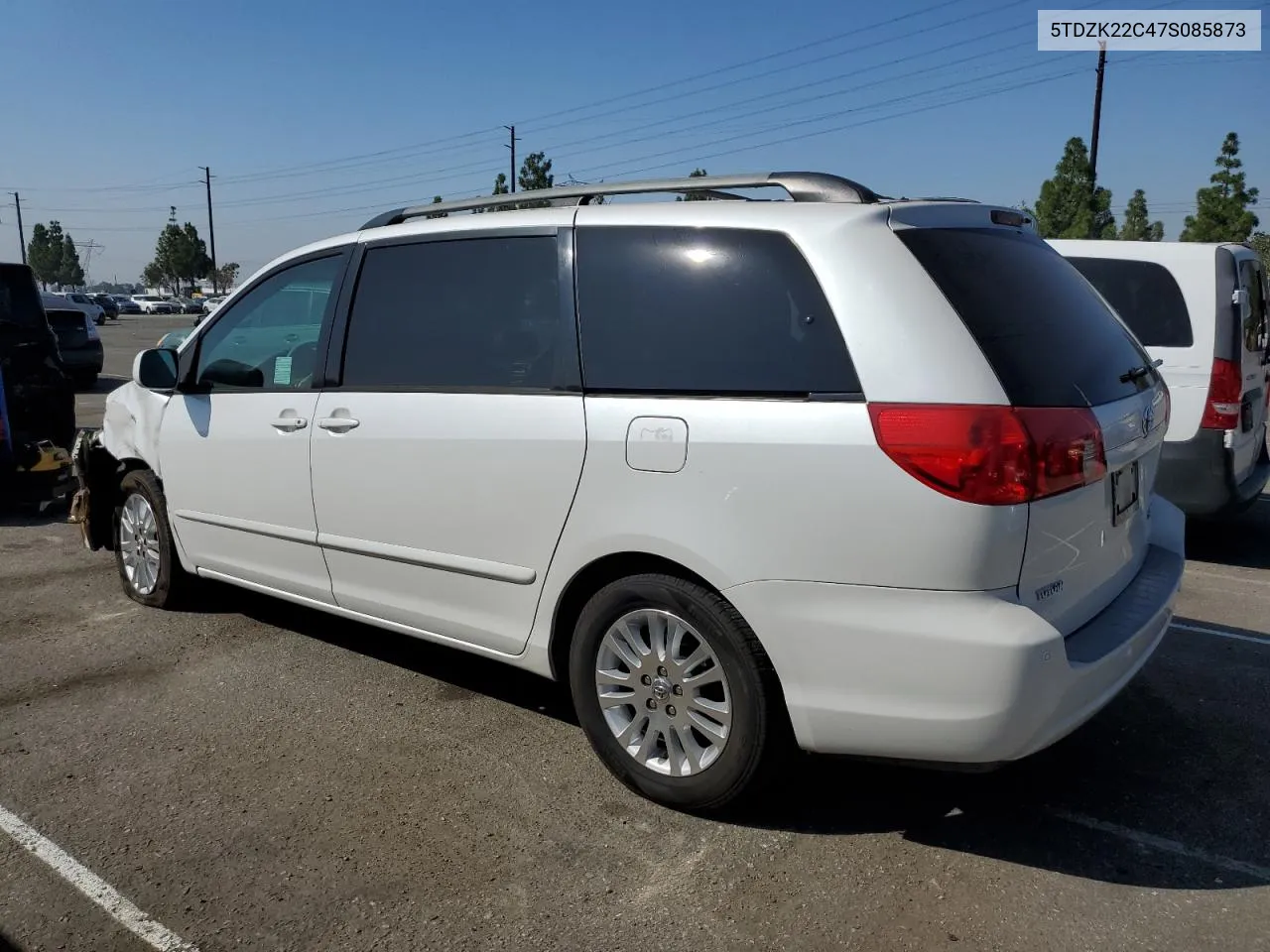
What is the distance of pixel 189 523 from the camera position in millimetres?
4906

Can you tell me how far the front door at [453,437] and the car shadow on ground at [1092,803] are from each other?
762mm

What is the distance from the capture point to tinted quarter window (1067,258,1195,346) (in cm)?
639

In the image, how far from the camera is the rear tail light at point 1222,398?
6.20m

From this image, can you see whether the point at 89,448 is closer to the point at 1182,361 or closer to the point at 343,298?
the point at 343,298

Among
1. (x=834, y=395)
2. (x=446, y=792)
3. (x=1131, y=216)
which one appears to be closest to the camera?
(x=834, y=395)

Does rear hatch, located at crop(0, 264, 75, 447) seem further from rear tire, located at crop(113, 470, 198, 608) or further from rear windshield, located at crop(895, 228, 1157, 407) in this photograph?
rear windshield, located at crop(895, 228, 1157, 407)

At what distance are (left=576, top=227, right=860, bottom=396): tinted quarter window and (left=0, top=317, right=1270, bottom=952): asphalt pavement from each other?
1.23 metres

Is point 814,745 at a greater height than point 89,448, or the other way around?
point 89,448

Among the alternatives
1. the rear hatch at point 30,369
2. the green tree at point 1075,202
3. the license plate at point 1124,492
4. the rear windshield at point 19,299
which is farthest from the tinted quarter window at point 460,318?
the green tree at point 1075,202

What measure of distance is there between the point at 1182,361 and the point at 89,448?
20.5ft

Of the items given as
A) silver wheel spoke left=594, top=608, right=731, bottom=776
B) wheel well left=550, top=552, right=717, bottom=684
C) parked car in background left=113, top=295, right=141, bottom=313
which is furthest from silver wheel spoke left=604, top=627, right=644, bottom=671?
parked car in background left=113, top=295, right=141, bottom=313

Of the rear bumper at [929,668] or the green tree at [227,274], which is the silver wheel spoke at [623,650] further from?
the green tree at [227,274]

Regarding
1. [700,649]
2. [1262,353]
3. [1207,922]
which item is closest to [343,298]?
[700,649]

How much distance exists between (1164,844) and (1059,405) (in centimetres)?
137
